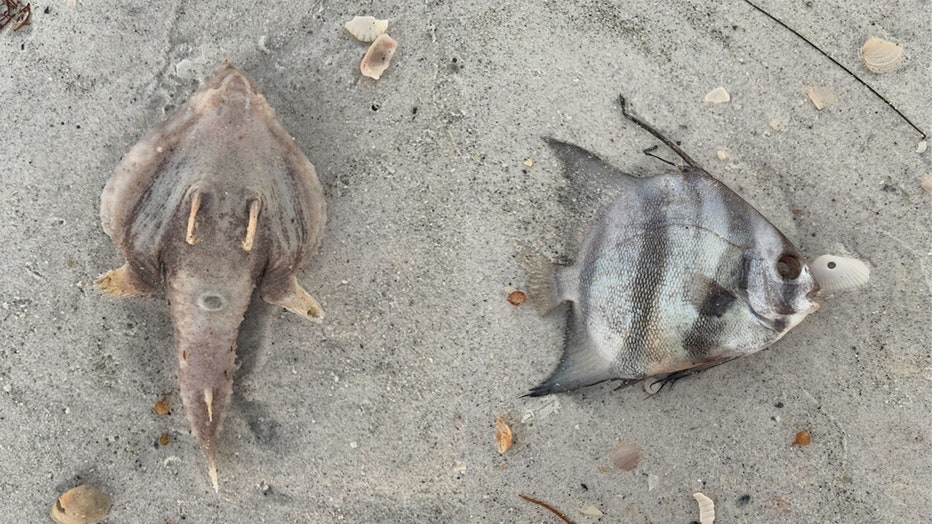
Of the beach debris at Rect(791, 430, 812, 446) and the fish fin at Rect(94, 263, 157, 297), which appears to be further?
the beach debris at Rect(791, 430, 812, 446)

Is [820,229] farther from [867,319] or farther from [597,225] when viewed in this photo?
[597,225]

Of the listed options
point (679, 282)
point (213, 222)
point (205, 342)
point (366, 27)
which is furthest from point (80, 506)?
point (679, 282)

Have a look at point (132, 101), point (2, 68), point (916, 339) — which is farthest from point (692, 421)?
point (2, 68)

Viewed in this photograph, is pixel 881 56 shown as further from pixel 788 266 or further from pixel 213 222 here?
pixel 213 222

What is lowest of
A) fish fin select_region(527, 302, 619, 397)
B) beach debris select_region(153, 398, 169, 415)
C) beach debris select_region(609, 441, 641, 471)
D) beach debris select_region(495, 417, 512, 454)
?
beach debris select_region(609, 441, 641, 471)

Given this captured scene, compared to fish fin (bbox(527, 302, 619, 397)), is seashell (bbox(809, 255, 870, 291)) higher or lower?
higher

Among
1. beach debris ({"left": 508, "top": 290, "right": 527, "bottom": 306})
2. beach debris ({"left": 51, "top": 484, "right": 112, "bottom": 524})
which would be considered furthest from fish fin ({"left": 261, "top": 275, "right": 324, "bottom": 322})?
beach debris ({"left": 51, "top": 484, "right": 112, "bottom": 524})

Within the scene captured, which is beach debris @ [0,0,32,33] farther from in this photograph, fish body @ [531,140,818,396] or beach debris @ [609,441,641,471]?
beach debris @ [609,441,641,471]
